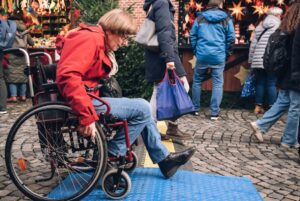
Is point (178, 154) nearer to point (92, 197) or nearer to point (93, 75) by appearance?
point (92, 197)

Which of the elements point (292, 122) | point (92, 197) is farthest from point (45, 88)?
point (292, 122)

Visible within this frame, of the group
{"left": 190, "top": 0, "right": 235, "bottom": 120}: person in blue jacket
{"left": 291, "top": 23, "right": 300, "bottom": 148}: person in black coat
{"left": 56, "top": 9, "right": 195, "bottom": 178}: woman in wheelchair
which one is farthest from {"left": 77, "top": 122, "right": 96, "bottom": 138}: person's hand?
{"left": 190, "top": 0, "right": 235, "bottom": 120}: person in blue jacket

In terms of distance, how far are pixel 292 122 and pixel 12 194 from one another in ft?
11.5

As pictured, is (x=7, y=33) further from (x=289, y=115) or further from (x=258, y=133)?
(x=289, y=115)

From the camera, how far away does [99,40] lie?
10.7 ft

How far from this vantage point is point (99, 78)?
3473 millimetres

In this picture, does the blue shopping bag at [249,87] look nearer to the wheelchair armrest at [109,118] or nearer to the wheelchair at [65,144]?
the wheelchair at [65,144]

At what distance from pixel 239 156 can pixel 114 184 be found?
223cm

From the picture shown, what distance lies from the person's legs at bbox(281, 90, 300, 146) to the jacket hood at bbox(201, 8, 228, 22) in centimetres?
231

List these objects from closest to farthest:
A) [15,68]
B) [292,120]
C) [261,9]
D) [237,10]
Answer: [292,120], [15,68], [261,9], [237,10]

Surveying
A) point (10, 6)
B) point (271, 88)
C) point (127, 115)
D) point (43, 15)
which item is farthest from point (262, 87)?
point (10, 6)

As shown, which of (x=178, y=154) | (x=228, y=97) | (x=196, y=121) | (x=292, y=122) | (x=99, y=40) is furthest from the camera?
(x=228, y=97)

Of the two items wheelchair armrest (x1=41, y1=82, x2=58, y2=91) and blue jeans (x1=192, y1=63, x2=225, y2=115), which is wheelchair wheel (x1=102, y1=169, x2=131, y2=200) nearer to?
wheelchair armrest (x1=41, y1=82, x2=58, y2=91)

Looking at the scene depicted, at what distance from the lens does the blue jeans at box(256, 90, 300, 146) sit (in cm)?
530
